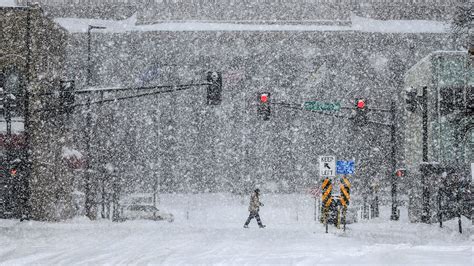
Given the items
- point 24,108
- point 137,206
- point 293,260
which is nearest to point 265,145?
point 137,206

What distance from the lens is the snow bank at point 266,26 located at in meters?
54.1

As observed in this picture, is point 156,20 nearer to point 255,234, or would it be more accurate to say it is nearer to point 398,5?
point 398,5

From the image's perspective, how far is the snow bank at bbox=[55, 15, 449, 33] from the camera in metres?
54.1

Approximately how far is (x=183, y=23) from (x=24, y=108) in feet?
93.7

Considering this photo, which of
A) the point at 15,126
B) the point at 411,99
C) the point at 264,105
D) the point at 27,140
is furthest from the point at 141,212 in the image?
the point at 411,99

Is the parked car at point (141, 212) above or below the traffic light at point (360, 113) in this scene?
below

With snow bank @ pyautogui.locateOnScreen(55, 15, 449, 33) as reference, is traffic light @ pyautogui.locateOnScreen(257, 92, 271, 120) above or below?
below

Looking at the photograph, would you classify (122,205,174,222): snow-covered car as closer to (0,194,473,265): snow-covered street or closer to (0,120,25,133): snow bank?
(0,120,25,133): snow bank

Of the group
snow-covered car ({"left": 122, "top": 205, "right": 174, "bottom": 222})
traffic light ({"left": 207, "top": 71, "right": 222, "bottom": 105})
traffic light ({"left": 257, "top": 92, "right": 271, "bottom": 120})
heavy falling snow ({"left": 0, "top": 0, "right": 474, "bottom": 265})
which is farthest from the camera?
heavy falling snow ({"left": 0, "top": 0, "right": 474, "bottom": 265})

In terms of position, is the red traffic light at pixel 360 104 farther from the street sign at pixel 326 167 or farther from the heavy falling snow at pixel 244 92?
the heavy falling snow at pixel 244 92

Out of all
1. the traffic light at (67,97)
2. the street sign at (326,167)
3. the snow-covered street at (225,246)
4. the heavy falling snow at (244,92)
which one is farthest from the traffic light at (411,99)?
the heavy falling snow at (244,92)

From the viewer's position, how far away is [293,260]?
13.7m

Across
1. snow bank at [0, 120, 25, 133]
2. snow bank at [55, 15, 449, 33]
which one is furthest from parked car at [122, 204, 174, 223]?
snow bank at [55, 15, 449, 33]

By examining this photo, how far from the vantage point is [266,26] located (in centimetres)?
5472
